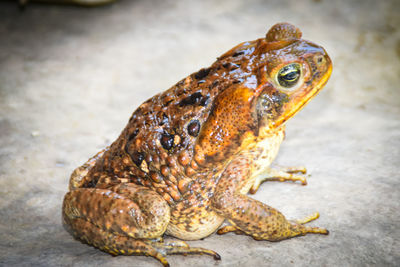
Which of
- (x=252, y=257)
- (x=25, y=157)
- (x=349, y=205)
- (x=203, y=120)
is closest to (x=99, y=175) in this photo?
(x=203, y=120)

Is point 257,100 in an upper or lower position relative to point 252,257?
upper

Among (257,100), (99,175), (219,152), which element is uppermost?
(257,100)

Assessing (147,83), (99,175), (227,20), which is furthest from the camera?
(227,20)

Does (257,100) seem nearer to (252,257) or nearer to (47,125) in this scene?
(252,257)

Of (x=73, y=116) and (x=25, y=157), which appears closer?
(x=25, y=157)

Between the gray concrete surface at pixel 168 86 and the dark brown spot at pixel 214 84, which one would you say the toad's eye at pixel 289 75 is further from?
the gray concrete surface at pixel 168 86

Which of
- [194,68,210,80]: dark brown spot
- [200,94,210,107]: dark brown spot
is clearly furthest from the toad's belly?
[194,68,210,80]: dark brown spot

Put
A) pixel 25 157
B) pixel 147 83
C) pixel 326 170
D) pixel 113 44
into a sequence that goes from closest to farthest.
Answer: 1. pixel 326 170
2. pixel 25 157
3. pixel 147 83
4. pixel 113 44
